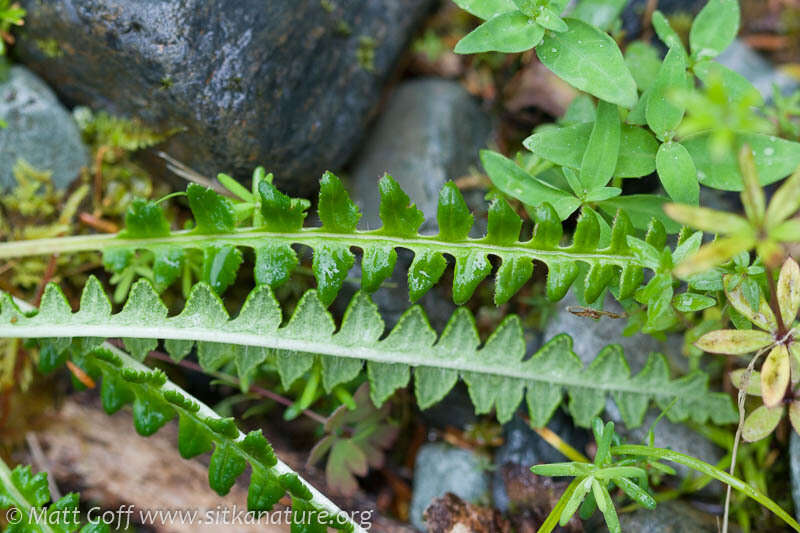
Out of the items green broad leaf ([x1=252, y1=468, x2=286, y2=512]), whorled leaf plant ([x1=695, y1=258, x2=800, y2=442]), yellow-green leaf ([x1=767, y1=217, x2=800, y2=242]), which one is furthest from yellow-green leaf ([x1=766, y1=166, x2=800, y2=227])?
green broad leaf ([x1=252, y1=468, x2=286, y2=512])

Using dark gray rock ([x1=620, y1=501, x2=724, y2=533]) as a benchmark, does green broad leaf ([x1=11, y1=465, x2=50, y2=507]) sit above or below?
above

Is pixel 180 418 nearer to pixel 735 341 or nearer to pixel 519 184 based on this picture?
pixel 519 184

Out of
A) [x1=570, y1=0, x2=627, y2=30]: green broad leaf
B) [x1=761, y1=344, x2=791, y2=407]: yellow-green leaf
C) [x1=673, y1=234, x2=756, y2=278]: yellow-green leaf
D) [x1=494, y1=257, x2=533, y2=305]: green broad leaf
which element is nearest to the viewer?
[x1=673, y1=234, x2=756, y2=278]: yellow-green leaf

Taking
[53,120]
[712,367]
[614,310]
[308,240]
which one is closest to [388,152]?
[308,240]

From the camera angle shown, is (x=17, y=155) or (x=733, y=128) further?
(x=17, y=155)

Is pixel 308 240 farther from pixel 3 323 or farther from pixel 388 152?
pixel 3 323

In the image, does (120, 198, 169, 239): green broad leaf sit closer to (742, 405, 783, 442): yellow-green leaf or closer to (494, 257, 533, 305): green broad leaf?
(494, 257, 533, 305): green broad leaf

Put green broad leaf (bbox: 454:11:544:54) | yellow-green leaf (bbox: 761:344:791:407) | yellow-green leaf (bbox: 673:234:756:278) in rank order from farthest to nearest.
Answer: green broad leaf (bbox: 454:11:544:54) → yellow-green leaf (bbox: 761:344:791:407) → yellow-green leaf (bbox: 673:234:756:278)
